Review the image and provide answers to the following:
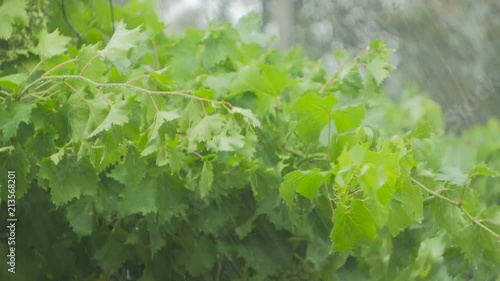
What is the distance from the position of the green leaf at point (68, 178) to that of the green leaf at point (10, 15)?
0.38 metres

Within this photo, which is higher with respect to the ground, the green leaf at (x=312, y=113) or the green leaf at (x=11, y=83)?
the green leaf at (x=11, y=83)

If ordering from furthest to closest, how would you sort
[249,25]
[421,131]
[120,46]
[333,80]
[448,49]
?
1. [448,49]
2. [249,25]
3. [333,80]
4. [421,131]
5. [120,46]

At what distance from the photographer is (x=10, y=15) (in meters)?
2.05

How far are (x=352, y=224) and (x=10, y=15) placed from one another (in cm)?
98

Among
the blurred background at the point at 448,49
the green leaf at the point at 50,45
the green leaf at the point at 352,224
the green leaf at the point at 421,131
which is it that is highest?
the green leaf at the point at 50,45

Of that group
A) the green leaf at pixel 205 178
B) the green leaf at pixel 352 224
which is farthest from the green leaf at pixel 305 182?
the green leaf at pixel 205 178

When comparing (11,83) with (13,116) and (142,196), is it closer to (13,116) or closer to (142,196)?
(13,116)

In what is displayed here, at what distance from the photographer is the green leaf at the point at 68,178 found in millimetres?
1805

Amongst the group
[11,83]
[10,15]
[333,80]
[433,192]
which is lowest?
[433,192]

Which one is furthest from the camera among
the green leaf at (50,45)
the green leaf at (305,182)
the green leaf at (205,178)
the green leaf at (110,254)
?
the green leaf at (110,254)

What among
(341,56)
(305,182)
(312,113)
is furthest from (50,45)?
(341,56)

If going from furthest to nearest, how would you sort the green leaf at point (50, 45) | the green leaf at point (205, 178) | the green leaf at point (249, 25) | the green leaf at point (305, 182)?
the green leaf at point (249, 25) < the green leaf at point (50, 45) < the green leaf at point (205, 178) < the green leaf at point (305, 182)

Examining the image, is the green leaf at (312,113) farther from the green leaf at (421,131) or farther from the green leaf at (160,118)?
the green leaf at (160,118)

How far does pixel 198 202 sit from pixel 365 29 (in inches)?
221
